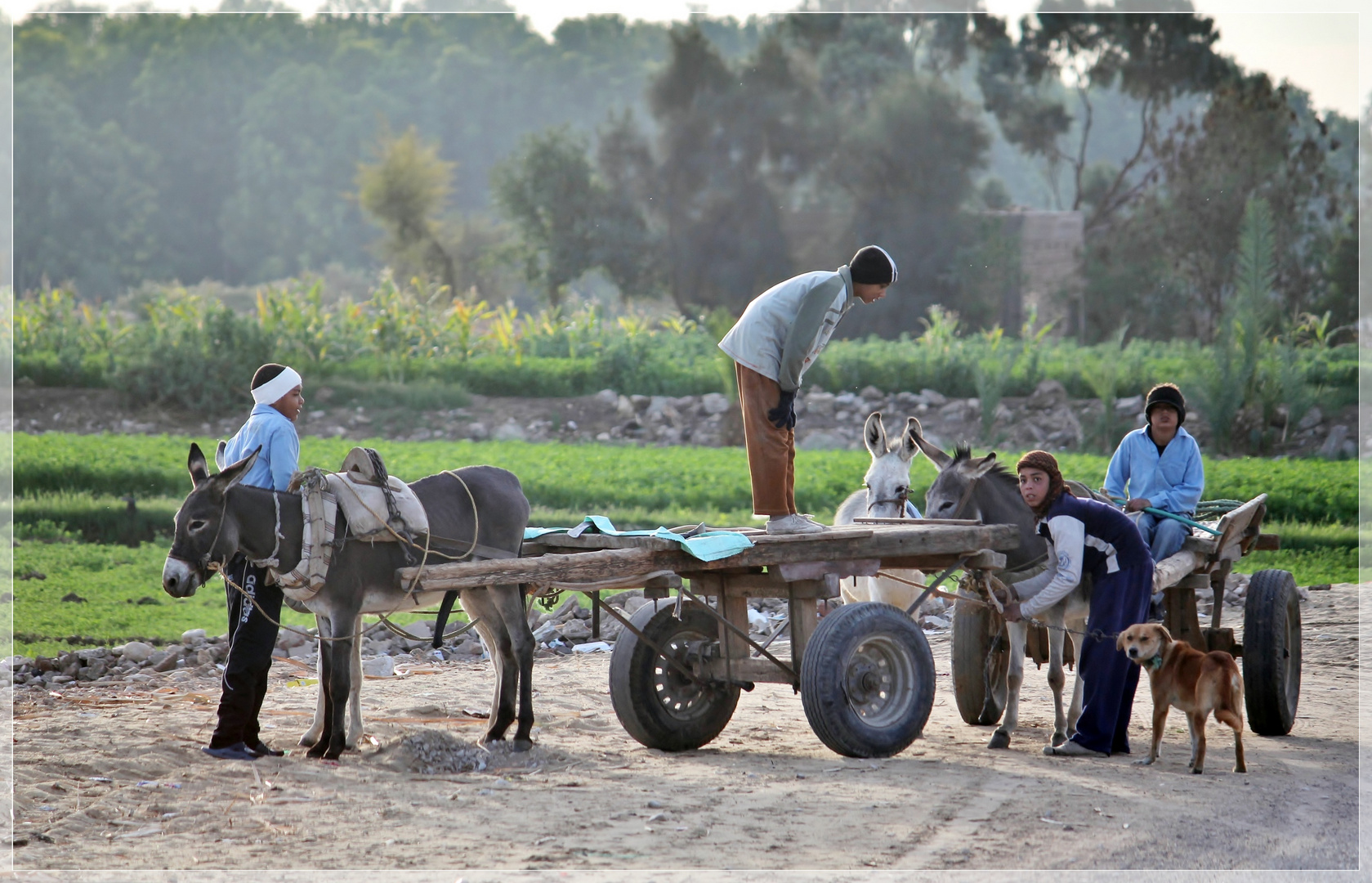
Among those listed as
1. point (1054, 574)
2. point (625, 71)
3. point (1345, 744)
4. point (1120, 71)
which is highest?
point (625, 71)

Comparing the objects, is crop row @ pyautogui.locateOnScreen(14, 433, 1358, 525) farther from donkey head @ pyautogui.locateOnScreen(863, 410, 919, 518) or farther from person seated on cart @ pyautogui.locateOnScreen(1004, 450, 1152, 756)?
person seated on cart @ pyautogui.locateOnScreen(1004, 450, 1152, 756)

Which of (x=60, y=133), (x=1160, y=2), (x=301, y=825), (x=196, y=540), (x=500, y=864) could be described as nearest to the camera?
(x=500, y=864)

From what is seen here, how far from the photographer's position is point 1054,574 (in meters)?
7.11

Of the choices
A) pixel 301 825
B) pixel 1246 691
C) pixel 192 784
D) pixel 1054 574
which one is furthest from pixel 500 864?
pixel 1246 691

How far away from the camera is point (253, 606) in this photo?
695 cm

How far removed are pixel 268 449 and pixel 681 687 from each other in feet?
8.27

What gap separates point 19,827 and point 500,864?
2.16m

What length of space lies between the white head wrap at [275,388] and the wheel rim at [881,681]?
126 inches

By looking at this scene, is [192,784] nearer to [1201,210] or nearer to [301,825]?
[301,825]

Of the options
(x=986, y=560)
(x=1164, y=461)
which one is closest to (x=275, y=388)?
(x=986, y=560)

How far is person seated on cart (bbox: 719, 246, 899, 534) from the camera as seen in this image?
6.97m

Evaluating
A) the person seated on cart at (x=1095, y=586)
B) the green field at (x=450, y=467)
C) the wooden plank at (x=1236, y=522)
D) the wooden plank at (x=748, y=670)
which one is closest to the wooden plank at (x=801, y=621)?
the wooden plank at (x=748, y=670)

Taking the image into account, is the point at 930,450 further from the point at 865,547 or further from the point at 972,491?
the point at 865,547

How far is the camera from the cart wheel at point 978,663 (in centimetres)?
794
